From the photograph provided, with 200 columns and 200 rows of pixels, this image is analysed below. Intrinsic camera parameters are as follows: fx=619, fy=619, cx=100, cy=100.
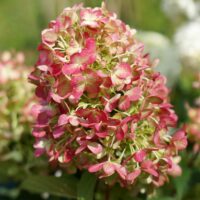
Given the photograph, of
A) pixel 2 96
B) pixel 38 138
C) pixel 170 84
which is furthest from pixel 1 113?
pixel 170 84

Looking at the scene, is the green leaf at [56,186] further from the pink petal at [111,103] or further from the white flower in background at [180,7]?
the white flower in background at [180,7]

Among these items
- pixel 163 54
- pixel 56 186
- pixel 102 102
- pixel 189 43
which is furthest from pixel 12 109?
pixel 189 43

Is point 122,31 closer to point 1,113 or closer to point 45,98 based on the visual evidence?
point 45,98

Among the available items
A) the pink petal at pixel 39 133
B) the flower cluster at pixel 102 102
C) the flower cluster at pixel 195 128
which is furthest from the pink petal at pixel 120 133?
the flower cluster at pixel 195 128

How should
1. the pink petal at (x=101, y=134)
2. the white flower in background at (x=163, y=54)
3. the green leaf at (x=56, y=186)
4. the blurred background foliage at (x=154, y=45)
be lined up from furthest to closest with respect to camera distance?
the white flower in background at (x=163, y=54)
the blurred background foliage at (x=154, y=45)
the green leaf at (x=56, y=186)
the pink petal at (x=101, y=134)

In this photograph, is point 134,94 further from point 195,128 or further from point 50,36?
point 195,128

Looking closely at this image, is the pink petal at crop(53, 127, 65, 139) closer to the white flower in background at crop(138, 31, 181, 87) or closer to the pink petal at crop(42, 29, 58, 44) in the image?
the pink petal at crop(42, 29, 58, 44)
